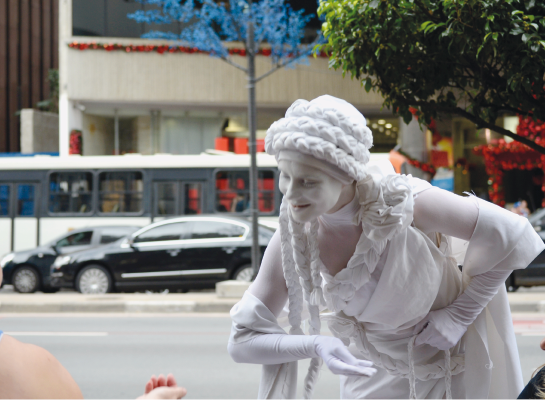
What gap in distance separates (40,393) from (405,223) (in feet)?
3.43

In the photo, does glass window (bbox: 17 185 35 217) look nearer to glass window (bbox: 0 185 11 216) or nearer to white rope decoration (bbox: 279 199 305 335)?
glass window (bbox: 0 185 11 216)

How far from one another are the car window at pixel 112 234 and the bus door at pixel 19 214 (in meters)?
2.58

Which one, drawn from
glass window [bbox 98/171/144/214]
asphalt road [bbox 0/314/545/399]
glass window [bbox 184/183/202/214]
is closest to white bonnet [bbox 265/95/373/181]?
asphalt road [bbox 0/314/545/399]

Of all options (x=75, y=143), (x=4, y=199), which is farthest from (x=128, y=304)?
(x=75, y=143)

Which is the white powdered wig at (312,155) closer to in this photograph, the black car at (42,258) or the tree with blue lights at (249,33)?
the tree with blue lights at (249,33)

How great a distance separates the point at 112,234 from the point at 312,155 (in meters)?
12.0

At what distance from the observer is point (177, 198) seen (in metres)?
14.5

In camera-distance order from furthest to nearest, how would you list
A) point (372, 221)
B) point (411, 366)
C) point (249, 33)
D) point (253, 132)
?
point (253, 132) < point (249, 33) < point (411, 366) < point (372, 221)

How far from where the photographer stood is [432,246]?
1.94 meters

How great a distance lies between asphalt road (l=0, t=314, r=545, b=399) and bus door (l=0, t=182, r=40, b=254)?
467cm

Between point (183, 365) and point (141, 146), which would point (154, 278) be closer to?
point (183, 365)

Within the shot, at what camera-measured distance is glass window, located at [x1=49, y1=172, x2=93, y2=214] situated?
1461cm

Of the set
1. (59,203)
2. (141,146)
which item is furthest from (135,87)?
(59,203)

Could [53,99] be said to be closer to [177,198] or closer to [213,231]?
[177,198]
